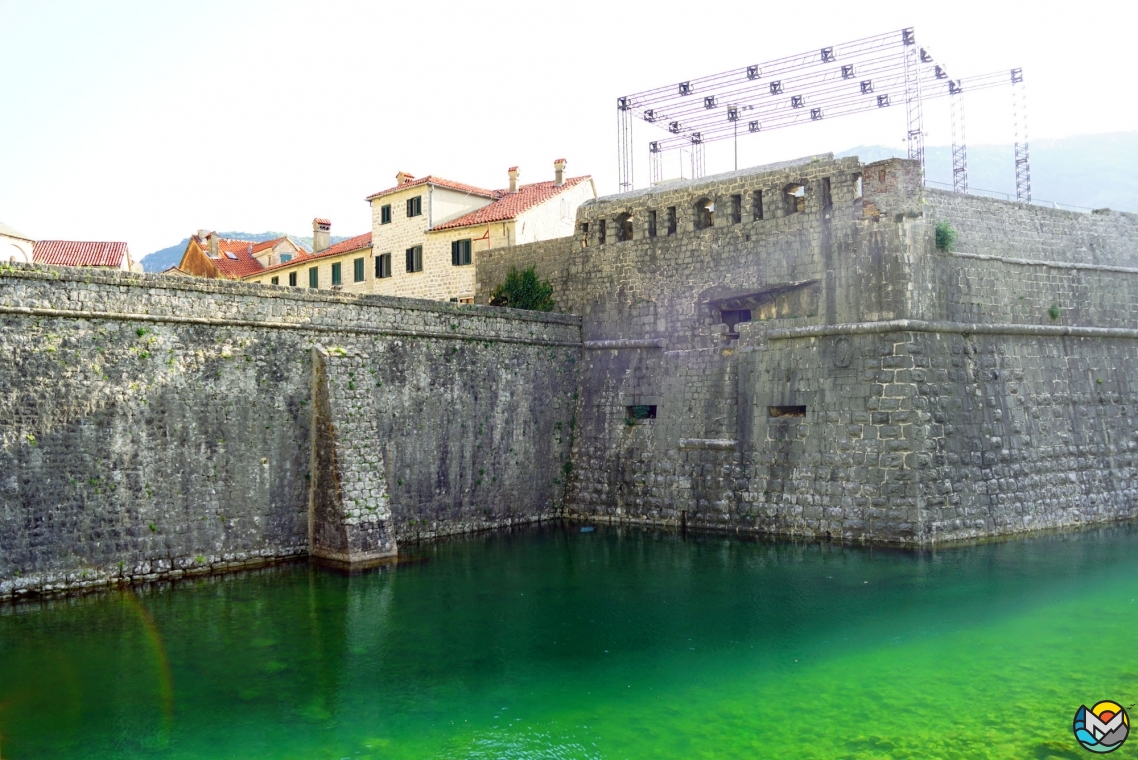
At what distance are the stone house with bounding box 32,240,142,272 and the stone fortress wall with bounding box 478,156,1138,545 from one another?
55.6ft

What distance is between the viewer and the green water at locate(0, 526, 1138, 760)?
9.36 m

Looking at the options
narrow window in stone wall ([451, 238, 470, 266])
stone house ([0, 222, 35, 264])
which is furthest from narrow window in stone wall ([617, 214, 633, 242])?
stone house ([0, 222, 35, 264])

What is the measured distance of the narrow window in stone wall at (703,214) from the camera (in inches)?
878

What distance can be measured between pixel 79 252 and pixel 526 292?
629 inches

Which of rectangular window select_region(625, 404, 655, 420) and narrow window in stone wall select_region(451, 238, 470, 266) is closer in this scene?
rectangular window select_region(625, 404, 655, 420)

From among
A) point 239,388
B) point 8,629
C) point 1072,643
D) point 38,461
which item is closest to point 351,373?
point 239,388

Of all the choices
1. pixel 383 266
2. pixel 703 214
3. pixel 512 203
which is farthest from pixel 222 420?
→ pixel 383 266

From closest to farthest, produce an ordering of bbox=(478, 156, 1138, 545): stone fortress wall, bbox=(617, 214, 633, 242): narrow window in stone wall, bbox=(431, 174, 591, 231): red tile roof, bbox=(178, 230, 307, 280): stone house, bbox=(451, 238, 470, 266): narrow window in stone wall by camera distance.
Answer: bbox=(478, 156, 1138, 545): stone fortress wall, bbox=(617, 214, 633, 242): narrow window in stone wall, bbox=(431, 174, 591, 231): red tile roof, bbox=(451, 238, 470, 266): narrow window in stone wall, bbox=(178, 230, 307, 280): stone house

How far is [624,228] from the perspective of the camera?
79.3 ft

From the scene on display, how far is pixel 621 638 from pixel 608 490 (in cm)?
981

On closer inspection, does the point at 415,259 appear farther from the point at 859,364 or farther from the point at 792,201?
the point at 859,364

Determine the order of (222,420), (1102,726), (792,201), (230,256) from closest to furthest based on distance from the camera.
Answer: (1102,726), (222,420), (792,201), (230,256)

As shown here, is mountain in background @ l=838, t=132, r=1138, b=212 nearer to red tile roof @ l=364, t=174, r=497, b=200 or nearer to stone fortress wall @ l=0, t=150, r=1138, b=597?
red tile roof @ l=364, t=174, r=497, b=200

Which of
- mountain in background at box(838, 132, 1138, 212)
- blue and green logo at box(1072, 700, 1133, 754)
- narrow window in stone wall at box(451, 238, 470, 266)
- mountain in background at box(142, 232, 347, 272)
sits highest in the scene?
mountain in background at box(838, 132, 1138, 212)
